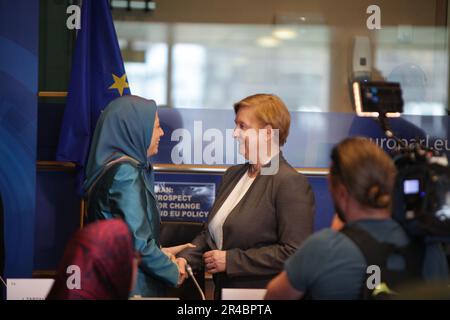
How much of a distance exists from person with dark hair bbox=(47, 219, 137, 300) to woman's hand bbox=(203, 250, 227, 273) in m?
0.97

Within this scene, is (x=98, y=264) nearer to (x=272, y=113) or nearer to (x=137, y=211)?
(x=137, y=211)

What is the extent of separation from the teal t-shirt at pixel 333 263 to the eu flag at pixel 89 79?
2358 millimetres

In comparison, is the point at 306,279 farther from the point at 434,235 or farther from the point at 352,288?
the point at 434,235

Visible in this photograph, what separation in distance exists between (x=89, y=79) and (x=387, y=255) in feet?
8.42

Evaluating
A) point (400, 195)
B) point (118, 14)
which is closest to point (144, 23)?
point (118, 14)

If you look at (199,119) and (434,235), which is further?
(199,119)

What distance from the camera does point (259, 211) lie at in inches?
115

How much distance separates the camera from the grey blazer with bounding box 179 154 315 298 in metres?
2.84

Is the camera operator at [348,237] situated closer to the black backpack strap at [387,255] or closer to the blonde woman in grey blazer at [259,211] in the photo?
the black backpack strap at [387,255]

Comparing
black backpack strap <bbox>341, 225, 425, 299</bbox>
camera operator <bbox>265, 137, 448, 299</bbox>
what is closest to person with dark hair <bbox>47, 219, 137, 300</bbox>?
camera operator <bbox>265, 137, 448, 299</bbox>

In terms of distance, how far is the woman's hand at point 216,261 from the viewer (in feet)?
9.70

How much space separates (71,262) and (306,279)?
0.67m

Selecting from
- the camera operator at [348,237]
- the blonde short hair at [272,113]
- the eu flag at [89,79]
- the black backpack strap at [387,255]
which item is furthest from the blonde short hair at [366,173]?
the eu flag at [89,79]

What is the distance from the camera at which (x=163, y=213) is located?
4.41 m
